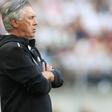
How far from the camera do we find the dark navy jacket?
414 centimetres

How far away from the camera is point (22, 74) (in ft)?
13.6

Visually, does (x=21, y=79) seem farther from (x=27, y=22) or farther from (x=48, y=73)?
(x=27, y=22)

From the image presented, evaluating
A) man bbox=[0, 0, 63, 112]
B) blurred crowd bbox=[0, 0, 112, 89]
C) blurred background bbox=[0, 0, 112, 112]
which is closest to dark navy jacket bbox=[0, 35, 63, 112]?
man bbox=[0, 0, 63, 112]

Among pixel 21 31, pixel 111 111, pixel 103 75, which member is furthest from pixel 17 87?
pixel 103 75

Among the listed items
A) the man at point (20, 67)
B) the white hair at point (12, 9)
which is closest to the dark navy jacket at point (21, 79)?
the man at point (20, 67)

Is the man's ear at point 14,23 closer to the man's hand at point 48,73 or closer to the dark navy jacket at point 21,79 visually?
the dark navy jacket at point 21,79

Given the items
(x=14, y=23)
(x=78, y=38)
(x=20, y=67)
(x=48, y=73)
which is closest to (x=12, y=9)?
(x=14, y=23)

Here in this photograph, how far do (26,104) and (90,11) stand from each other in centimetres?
573

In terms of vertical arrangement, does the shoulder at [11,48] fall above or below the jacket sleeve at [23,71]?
above

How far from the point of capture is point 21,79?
4129 millimetres

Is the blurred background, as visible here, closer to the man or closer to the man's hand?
the man's hand

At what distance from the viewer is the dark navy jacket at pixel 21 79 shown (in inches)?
163

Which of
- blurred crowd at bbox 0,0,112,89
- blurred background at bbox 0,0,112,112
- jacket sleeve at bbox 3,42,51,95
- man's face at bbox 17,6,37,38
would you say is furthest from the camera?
blurred crowd at bbox 0,0,112,89

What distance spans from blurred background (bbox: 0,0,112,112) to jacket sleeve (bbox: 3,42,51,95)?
485 centimetres
